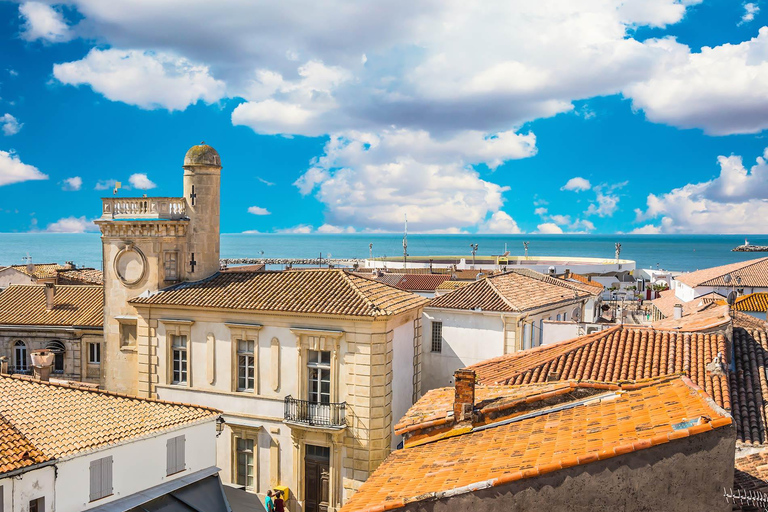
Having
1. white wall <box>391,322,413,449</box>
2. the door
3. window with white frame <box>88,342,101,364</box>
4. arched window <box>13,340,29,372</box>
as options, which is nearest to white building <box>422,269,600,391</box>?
white wall <box>391,322,413,449</box>

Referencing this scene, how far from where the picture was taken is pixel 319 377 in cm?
2430

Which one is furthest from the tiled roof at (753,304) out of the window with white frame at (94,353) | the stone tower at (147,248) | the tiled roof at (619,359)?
the window with white frame at (94,353)

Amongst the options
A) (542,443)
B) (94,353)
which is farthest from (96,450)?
(94,353)

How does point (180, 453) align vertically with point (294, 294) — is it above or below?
below

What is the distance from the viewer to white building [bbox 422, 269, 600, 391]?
28.5m

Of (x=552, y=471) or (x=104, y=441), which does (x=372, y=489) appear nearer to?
(x=552, y=471)

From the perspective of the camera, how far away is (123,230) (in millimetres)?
28438

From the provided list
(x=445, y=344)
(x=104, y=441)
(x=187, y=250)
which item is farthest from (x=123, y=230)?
(x=445, y=344)

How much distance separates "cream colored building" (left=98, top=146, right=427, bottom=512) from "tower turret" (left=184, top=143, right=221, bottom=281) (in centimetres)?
5

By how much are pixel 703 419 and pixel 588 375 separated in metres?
9.72

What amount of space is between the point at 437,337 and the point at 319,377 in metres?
7.82

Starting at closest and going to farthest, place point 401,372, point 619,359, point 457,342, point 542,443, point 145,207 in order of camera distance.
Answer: point 542,443, point 619,359, point 401,372, point 145,207, point 457,342

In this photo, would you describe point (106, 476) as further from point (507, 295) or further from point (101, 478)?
point (507, 295)

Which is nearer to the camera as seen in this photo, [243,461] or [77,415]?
[77,415]
